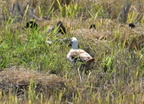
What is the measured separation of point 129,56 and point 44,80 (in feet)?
4.85

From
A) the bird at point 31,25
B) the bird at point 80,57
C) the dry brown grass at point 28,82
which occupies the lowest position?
the dry brown grass at point 28,82

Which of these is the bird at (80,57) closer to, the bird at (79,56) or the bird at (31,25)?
the bird at (79,56)

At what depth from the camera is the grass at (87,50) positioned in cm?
741

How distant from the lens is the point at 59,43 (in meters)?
9.22

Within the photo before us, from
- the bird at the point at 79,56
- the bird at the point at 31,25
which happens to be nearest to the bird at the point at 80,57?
the bird at the point at 79,56

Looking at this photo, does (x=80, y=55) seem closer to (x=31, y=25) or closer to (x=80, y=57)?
(x=80, y=57)

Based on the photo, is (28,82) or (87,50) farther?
(87,50)

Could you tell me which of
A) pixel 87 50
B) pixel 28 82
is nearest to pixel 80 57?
pixel 87 50

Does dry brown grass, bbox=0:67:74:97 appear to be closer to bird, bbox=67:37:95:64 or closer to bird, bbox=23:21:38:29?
bird, bbox=67:37:95:64

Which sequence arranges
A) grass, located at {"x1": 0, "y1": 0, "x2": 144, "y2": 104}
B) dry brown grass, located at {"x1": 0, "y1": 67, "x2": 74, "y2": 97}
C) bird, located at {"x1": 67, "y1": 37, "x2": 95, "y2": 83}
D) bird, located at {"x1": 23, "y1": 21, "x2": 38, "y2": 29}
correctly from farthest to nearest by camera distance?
bird, located at {"x1": 23, "y1": 21, "x2": 38, "y2": 29}, bird, located at {"x1": 67, "y1": 37, "x2": 95, "y2": 83}, dry brown grass, located at {"x1": 0, "y1": 67, "x2": 74, "y2": 97}, grass, located at {"x1": 0, "y1": 0, "x2": 144, "y2": 104}

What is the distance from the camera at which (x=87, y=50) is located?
9.25 m

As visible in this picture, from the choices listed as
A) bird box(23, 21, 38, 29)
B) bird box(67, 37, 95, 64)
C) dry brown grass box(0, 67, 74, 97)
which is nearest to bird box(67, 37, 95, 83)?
bird box(67, 37, 95, 64)

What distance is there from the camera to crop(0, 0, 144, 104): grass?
7.41m

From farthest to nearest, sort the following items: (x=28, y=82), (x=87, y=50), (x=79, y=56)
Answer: (x=87, y=50) < (x=79, y=56) < (x=28, y=82)
